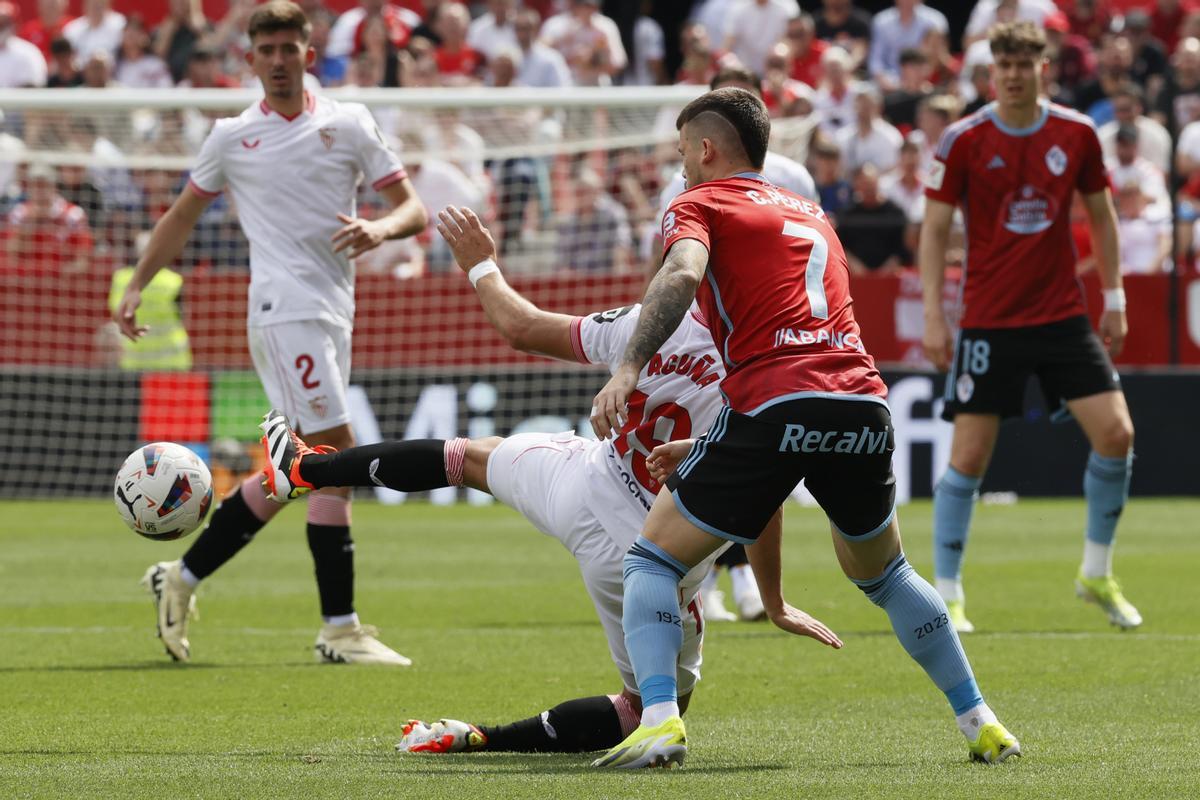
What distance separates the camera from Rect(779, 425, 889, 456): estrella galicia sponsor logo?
5215mm

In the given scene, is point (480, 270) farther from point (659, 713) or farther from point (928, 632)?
point (928, 632)

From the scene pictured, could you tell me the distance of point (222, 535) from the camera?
8.19 metres

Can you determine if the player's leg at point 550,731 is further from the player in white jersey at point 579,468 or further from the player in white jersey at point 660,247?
the player in white jersey at point 660,247

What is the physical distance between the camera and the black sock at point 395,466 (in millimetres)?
5898

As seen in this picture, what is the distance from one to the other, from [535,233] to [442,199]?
36.0 inches

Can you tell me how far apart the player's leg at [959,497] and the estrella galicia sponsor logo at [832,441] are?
3784 millimetres

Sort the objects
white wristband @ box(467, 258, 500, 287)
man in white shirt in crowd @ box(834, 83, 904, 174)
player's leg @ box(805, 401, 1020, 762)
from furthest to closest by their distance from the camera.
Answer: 1. man in white shirt in crowd @ box(834, 83, 904, 174)
2. white wristband @ box(467, 258, 500, 287)
3. player's leg @ box(805, 401, 1020, 762)

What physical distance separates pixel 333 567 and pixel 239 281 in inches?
354

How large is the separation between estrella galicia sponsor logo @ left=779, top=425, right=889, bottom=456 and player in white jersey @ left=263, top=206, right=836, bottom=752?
530 mm

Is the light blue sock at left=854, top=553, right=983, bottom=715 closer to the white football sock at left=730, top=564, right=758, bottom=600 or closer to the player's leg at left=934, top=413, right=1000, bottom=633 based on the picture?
the player's leg at left=934, top=413, right=1000, bottom=633

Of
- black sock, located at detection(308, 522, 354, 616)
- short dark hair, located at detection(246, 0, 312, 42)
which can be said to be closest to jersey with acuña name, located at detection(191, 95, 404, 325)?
short dark hair, located at detection(246, 0, 312, 42)

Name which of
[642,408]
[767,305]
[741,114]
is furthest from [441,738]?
[741,114]

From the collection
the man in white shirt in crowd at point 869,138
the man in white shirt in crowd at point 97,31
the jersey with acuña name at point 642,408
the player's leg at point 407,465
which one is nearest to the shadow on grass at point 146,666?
the player's leg at point 407,465

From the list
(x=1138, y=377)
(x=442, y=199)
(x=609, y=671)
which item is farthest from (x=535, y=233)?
(x=609, y=671)
